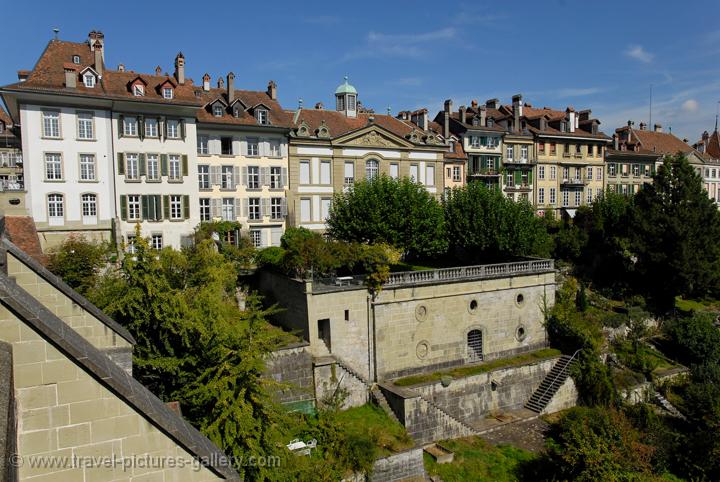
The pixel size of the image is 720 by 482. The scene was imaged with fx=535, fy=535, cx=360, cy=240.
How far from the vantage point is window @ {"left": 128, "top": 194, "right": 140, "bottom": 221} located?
33312 millimetres

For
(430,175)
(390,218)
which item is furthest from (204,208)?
(430,175)

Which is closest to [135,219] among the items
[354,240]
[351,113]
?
[354,240]

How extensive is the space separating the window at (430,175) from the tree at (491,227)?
6.60 meters

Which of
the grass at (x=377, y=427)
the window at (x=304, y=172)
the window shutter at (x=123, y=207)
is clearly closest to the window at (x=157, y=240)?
the window shutter at (x=123, y=207)

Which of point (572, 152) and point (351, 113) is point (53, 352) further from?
point (572, 152)

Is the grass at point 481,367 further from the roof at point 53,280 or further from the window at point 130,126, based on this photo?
the window at point 130,126

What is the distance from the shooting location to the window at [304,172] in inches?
1603

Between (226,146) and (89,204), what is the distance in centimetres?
1001

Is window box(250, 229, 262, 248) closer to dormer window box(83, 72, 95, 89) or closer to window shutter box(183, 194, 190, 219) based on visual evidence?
window shutter box(183, 194, 190, 219)

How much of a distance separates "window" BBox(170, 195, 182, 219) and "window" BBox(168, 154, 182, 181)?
1.23m

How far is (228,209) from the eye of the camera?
38.2 meters

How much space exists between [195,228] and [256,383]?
22.5 m

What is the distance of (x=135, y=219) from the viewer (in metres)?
33.5

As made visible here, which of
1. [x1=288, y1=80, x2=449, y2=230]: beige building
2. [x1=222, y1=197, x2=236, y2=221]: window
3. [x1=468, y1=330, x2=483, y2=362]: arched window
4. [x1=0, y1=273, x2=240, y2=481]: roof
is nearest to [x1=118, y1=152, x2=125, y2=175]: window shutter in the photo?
[x1=222, y1=197, x2=236, y2=221]: window
